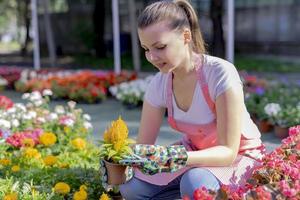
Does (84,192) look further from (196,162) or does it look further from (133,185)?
(196,162)

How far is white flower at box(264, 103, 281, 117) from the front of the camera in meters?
5.70

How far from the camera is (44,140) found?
391 cm

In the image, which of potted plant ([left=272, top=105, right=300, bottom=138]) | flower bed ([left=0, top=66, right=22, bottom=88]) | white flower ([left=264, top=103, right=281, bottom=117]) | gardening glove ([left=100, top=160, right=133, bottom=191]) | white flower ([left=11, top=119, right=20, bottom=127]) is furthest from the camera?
flower bed ([left=0, top=66, right=22, bottom=88])

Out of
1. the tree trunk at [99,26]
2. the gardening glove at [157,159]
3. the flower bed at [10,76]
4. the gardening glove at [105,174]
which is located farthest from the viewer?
the tree trunk at [99,26]

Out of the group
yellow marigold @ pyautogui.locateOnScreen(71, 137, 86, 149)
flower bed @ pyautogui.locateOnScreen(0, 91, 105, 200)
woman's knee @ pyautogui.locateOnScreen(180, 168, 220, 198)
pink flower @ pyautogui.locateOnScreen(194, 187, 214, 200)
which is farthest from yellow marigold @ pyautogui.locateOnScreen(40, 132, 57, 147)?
pink flower @ pyautogui.locateOnScreen(194, 187, 214, 200)

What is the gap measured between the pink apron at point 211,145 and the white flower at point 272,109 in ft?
10.0

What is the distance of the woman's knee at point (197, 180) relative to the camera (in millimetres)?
2434

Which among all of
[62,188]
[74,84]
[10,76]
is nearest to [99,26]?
[10,76]

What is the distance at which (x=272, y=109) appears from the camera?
5734mm

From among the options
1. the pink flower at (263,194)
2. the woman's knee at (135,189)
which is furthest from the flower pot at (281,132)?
the pink flower at (263,194)

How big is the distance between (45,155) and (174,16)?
6.47 ft

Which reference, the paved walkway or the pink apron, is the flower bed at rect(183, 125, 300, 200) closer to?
the pink apron

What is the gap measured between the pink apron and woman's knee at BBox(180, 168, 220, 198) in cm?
3

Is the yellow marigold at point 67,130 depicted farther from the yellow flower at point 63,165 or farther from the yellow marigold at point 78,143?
the yellow flower at point 63,165
